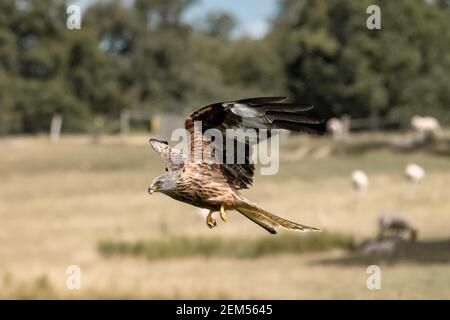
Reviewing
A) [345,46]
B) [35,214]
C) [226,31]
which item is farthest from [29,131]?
[226,31]

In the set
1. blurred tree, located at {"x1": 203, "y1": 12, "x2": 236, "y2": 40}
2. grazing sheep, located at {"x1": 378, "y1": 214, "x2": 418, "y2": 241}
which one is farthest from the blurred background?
blurred tree, located at {"x1": 203, "y1": 12, "x2": 236, "y2": 40}

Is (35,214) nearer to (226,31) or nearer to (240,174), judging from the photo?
(240,174)

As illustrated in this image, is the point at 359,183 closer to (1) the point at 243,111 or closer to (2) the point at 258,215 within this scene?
(1) the point at 243,111

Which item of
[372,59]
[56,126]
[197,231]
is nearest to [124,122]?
[56,126]

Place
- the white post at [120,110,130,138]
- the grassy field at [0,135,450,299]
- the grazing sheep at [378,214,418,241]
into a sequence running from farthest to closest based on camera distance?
the white post at [120,110,130,138] < the grazing sheep at [378,214,418,241] < the grassy field at [0,135,450,299]

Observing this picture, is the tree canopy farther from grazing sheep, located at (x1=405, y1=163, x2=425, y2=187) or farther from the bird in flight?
the bird in flight

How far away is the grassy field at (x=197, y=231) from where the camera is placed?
23.7 meters

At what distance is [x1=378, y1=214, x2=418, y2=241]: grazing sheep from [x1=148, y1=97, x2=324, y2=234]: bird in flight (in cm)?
2579

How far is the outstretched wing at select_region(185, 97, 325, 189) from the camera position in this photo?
16.0 ft

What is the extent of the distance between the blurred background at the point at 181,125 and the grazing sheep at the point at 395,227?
0.06 m

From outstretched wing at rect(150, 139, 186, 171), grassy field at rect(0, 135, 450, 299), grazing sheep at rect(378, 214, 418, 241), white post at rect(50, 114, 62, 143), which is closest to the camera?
outstretched wing at rect(150, 139, 186, 171)

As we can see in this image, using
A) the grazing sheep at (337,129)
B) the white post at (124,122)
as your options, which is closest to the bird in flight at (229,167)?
the grazing sheep at (337,129)

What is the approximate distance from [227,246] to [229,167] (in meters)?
25.4

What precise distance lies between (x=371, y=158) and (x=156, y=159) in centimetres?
1092
